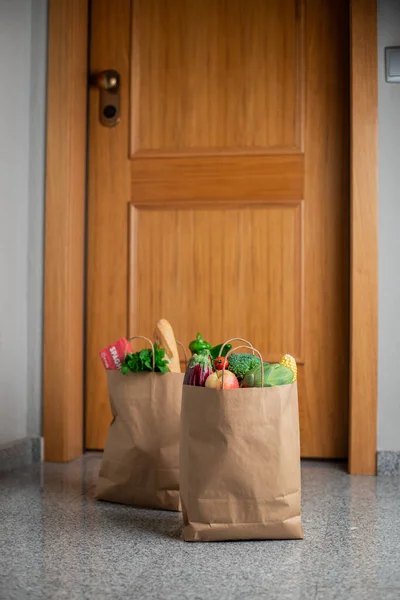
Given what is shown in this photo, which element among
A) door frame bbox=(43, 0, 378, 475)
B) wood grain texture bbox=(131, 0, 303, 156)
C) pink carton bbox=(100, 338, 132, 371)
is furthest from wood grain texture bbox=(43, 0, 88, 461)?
pink carton bbox=(100, 338, 132, 371)

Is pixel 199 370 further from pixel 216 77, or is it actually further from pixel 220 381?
pixel 216 77

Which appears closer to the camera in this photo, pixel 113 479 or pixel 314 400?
pixel 113 479

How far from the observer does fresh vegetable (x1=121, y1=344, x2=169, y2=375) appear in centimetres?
178

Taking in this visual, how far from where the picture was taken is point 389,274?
7.63ft

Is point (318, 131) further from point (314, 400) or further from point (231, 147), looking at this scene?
point (314, 400)

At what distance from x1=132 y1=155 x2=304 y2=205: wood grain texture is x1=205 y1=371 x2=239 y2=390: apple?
104 cm

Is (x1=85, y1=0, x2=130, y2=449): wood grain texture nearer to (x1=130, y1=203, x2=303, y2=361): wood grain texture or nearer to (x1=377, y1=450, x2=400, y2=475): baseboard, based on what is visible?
(x1=130, y1=203, x2=303, y2=361): wood grain texture

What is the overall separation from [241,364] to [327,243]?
953 millimetres

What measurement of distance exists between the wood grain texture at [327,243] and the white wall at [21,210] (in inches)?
34.9

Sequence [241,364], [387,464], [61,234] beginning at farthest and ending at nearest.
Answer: [61,234] < [387,464] < [241,364]

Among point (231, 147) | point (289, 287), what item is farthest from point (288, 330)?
point (231, 147)

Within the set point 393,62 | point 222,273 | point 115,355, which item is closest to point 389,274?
point 222,273

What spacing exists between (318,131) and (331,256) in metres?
0.41

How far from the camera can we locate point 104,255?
2.55 meters
